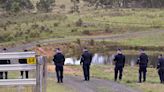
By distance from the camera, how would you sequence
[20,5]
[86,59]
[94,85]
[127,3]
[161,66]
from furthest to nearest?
[127,3] → [20,5] → [161,66] → [86,59] → [94,85]

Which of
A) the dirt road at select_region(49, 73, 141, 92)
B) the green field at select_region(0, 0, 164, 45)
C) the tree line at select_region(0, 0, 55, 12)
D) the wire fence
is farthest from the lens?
the tree line at select_region(0, 0, 55, 12)

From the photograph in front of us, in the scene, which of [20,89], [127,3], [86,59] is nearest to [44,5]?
[127,3]

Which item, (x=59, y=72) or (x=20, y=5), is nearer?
(x=59, y=72)

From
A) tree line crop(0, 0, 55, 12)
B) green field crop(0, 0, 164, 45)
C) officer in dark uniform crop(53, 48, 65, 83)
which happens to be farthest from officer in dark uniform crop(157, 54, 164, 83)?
tree line crop(0, 0, 55, 12)

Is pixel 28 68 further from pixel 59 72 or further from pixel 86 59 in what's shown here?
pixel 86 59

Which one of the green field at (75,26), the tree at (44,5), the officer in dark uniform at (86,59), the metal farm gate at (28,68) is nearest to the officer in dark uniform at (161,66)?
the officer in dark uniform at (86,59)

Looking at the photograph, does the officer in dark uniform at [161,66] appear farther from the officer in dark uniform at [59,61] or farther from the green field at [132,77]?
the officer in dark uniform at [59,61]

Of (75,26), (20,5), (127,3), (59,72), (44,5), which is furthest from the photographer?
(127,3)

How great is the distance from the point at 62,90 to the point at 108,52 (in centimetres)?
3534

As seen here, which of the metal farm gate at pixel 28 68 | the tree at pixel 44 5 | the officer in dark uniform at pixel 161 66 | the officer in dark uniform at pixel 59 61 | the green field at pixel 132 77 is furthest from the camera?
the tree at pixel 44 5

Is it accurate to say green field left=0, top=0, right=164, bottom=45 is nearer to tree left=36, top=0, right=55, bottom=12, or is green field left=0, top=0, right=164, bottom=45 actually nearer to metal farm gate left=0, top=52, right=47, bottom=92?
tree left=36, top=0, right=55, bottom=12

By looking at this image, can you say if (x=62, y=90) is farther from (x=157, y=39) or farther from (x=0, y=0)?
(x=0, y=0)

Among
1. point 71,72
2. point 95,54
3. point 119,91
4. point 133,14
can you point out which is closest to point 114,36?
point 95,54

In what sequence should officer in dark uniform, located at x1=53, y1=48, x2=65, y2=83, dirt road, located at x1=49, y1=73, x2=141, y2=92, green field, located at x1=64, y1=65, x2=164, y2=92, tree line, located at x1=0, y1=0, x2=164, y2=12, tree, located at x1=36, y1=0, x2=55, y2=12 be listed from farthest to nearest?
tree, located at x1=36, y1=0, x2=55, y2=12, tree line, located at x1=0, y1=0, x2=164, y2=12, officer in dark uniform, located at x1=53, y1=48, x2=65, y2=83, green field, located at x1=64, y1=65, x2=164, y2=92, dirt road, located at x1=49, y1=73, x2=141, y2=92
